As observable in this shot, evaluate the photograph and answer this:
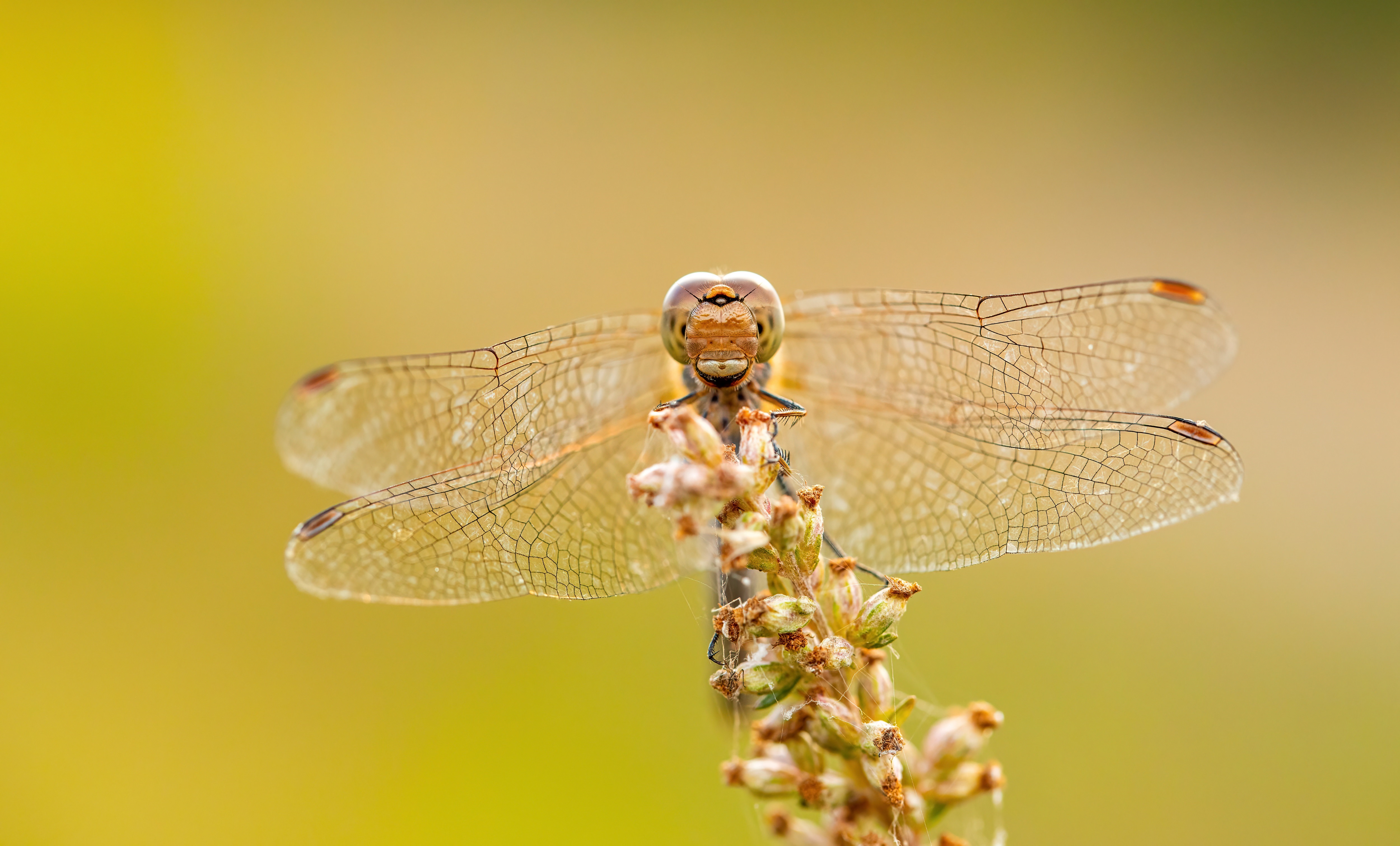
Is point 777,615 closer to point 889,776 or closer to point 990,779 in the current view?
point 889,776

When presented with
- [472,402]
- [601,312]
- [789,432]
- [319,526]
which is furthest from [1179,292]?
[601,312]

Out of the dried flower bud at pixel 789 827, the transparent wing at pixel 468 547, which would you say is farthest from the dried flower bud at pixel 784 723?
the transparent wing at pixel 468 547

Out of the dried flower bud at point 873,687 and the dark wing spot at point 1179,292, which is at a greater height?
the dark wing spot at point 1179,292

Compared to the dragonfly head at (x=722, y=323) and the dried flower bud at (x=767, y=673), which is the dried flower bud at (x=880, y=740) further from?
the dragonfly head at (x=722, y=323)

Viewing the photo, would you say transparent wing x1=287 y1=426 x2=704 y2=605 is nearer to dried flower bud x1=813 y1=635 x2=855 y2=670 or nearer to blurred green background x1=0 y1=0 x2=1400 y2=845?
blurred green background x1=0 y1=0 x2=1400 y2=845

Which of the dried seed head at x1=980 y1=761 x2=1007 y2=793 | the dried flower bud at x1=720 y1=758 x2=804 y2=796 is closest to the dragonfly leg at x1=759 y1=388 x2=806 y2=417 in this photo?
the dried flower bud at x1=720 y1=758 x2=804 y2=796
